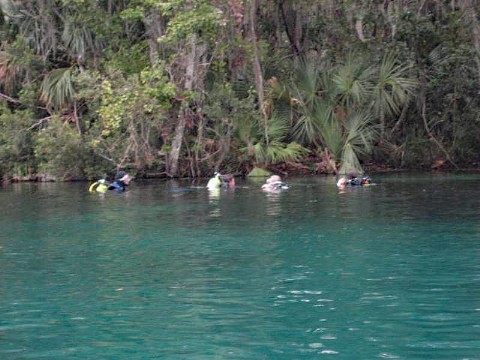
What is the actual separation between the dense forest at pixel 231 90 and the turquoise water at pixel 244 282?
13.5 meters

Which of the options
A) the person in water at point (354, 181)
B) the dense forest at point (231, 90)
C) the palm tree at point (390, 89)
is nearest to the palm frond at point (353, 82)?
the dense forest at point (231, 90)

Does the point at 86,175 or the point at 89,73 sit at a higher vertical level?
the point at 89,73

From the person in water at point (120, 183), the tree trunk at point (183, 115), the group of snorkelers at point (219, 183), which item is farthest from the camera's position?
the tree trunk at point (183, 115)

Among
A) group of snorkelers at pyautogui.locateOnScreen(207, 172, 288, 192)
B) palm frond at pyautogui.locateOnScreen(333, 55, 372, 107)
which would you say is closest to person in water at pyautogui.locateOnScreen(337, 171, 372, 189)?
group of snorkelers at pyautogui.locateOnScreen(207, 172, 288, 192)

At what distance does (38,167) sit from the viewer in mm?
40156

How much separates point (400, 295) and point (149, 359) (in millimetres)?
4014

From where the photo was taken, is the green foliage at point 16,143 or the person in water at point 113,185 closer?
the person in water at point 113,185

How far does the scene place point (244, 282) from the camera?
43.0 feet

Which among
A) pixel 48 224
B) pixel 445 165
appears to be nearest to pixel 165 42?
pixel 445 165

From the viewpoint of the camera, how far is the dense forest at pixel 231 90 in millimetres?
37656

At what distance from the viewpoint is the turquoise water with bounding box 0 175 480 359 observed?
9742mm

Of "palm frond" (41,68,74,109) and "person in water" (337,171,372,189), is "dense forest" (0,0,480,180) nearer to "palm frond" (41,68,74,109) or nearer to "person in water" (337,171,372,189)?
"palm frond" (41,68,74,109)

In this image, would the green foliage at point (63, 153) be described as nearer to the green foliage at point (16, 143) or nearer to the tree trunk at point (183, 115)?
the green foliage at point (16, 143)

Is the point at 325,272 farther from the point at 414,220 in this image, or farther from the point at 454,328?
the point at 414,220
